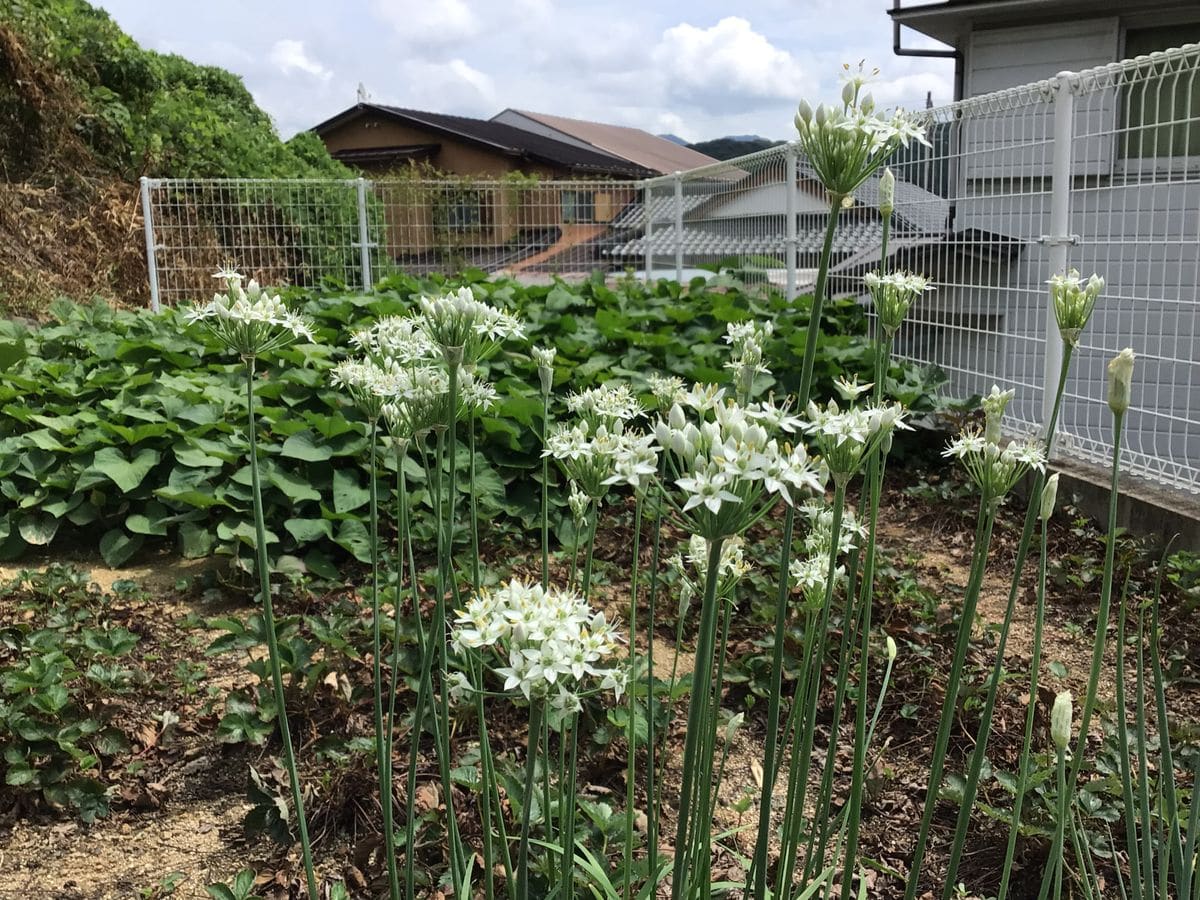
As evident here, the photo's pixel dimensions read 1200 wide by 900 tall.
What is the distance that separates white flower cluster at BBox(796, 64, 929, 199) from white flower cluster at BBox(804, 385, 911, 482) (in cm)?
28

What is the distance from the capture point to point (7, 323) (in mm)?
5156

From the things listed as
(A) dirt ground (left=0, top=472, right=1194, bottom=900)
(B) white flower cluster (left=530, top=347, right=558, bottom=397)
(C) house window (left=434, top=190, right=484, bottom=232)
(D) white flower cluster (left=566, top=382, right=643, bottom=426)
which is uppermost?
(C) house window (left=434, top=190, right=484, bottom=232)

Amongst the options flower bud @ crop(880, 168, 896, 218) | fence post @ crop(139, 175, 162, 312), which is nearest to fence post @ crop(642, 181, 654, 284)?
fence post @ crop(139, 175, 162, 312)

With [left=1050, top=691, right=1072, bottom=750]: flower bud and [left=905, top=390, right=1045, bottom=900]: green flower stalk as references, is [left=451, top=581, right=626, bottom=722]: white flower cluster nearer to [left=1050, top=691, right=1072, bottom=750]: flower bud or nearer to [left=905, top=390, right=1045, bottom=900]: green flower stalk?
[left=905, top=390, right=1045, bottom=900]: green flower stalk

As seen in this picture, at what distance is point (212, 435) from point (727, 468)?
3576 mm

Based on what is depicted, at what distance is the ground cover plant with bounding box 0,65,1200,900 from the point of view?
118 cm

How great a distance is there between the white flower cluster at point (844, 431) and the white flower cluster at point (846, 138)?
28 centimetres

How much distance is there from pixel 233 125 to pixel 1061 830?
12492mm

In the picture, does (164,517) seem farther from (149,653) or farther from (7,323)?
(7,323)

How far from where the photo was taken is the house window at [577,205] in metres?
9.86

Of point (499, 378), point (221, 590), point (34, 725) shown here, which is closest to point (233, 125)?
point (499, 378)

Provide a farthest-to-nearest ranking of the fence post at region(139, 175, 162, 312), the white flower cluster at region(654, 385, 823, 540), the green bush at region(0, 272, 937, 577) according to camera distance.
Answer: the fence post at region(139, 175, 162, 312) < the green bush at region(0, 272, 937, 577) < the white flower cluster at region(654, 385, 823, 540)

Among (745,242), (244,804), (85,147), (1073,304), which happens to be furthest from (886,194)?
(85,147)

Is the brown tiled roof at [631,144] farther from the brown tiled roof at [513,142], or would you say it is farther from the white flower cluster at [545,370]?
the white flower cluster at [545,370]
